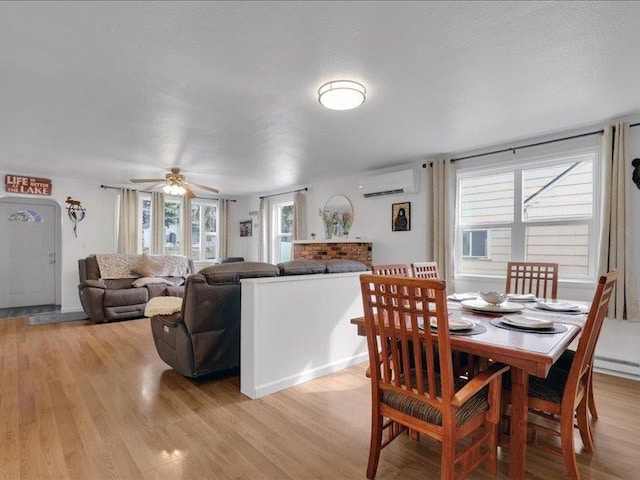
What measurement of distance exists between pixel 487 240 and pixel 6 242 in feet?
26.4

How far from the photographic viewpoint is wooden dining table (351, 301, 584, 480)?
1.38m

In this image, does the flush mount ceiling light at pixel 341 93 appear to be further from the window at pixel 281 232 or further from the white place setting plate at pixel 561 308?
the window at pixel 281 232

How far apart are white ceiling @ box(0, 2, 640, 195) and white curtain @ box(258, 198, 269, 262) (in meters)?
3.33

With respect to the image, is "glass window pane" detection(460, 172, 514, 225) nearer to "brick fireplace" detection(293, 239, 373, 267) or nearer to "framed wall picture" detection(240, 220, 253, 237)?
"brick fireplace" detection(293, 239, 373, 267)

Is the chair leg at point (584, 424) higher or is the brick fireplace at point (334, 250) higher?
the brick fireplace at point (334, 250)

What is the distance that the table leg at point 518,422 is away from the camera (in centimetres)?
168

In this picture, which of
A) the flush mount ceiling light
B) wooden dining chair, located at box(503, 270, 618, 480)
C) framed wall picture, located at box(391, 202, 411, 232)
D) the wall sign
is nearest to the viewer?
wooden dining chair, located at box(503, 270, 618, 480)

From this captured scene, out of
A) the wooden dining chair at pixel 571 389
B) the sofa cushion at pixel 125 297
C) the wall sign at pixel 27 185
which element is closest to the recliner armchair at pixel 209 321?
the wooden dining chair at pixel 571 389

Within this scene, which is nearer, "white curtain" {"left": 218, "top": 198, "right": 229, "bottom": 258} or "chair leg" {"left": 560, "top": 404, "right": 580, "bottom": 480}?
"chair leg" {"left": 560, "top": 404, "right": 580, "bottom": 480}

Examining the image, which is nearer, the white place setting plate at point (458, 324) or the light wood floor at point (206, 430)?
the white place setting plate at point (458, 324)

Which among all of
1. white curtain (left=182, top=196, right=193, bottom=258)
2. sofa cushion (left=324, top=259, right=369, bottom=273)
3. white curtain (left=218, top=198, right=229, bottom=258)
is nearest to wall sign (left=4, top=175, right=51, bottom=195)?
white curtain (left=182, top=196, right=193, bottom=258)

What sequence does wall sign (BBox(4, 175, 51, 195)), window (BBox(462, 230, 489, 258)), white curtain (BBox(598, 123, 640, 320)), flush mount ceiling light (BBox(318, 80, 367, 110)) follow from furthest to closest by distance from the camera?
wall sign (BBox(4, 175, 51, 195)) → window (BBox(462, 230, 489, 258)) → white curtain (BBox(598, 123, 640, 320)) → flush mount ceiling light (BBox(318, 80, 367, 110))

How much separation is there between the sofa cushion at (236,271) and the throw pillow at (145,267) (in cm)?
360

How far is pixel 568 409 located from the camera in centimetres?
161
